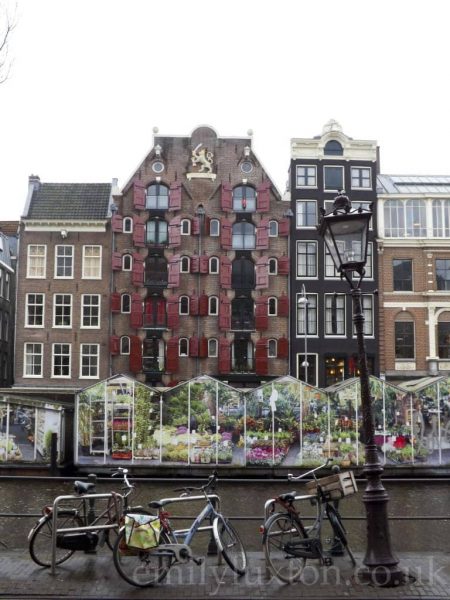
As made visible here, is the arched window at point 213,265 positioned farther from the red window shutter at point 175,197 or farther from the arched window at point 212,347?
the arched window at point 212,347

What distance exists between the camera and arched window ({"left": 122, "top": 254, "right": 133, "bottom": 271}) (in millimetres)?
40844

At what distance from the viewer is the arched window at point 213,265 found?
1615 inches

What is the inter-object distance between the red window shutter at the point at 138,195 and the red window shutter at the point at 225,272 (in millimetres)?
5541

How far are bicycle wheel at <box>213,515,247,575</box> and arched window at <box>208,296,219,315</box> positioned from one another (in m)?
31.6

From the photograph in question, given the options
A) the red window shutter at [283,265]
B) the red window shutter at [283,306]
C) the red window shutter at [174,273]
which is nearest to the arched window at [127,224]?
the red window shutter at [174,273]

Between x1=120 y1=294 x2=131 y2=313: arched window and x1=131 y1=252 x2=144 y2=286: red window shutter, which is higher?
x1=131 y1=252 x2=144 y2=286: red window shutter

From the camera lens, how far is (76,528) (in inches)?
358

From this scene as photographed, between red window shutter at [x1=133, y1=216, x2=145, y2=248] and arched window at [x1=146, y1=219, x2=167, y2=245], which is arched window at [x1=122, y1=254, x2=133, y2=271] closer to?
red window shutter at [x1=133, y1=216, x2=145, y2=248]

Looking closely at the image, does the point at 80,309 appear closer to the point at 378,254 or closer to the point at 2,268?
the point at 2,268

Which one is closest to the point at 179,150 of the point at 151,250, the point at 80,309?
the point at 151,250

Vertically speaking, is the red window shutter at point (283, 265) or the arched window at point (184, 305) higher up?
the red window shutter at point (283, 265)

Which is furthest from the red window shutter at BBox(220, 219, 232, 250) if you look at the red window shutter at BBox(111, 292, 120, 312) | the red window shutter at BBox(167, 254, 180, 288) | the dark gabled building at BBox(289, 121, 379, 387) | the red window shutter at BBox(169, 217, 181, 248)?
the red window shutter at BBox(111, 292, 120, 312)

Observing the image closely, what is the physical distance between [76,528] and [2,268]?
39.7m

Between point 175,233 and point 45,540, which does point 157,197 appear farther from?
point 45,540
